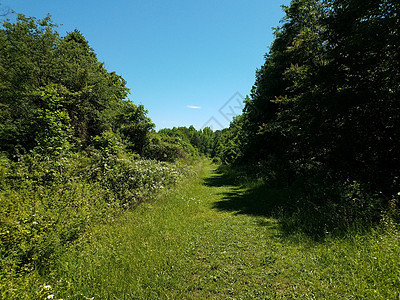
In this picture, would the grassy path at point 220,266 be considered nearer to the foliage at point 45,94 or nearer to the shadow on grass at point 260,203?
the shadow on grass at point 260,203

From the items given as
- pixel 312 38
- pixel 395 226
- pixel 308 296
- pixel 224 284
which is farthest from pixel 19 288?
pixel 312 38

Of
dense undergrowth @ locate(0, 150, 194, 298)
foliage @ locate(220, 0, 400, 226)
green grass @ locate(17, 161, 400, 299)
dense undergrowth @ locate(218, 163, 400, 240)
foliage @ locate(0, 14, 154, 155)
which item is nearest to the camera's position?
green grass @ locate(17, 161, 400, 299)

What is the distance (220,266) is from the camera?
155 inches

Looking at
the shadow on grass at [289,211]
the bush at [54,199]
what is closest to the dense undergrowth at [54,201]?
the bush at [54,199]

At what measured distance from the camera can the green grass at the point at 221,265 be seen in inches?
121

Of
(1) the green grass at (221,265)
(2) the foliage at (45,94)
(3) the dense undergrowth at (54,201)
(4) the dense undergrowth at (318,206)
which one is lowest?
(4) the dense undergrowth at (318,206)

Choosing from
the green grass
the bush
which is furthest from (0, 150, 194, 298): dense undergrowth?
the green grass

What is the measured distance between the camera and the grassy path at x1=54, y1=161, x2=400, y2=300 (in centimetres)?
308

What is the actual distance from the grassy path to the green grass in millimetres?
16

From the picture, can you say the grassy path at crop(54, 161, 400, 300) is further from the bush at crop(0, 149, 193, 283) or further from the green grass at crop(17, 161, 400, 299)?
the bush at crop(0, 149, 193, 283)

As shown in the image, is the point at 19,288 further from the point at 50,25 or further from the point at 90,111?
the point at 50,25

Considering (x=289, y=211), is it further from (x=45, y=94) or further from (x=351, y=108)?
(x=45, y=94)

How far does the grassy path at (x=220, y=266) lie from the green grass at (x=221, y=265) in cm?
2

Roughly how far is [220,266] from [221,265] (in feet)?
0.15
